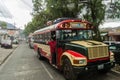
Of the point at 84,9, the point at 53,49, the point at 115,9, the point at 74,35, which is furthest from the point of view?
the point at 84,9

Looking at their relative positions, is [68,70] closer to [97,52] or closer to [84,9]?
[97,52]


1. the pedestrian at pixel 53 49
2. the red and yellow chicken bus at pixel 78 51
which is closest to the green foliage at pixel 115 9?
the red and yellow chicken bus at pixel 78 51

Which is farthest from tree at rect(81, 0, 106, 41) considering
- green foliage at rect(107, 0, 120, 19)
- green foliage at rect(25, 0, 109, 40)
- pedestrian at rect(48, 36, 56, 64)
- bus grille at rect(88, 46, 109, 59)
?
bus grille at rect(88, 46, 109, 59)

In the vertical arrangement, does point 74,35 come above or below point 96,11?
below

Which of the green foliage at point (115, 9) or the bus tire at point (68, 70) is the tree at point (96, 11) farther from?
the bus tire at point (68, 70)

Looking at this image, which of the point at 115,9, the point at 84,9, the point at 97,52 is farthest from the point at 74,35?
the point at 84,9

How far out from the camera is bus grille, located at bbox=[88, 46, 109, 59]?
343 inches

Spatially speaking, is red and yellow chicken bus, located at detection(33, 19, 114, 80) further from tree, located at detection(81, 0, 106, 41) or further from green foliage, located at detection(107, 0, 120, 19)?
green foliage, located at detection(107, 0, 120, 19)

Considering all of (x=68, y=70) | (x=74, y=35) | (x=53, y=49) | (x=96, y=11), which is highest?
(x=96, y=11)

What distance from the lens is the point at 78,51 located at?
9.08m

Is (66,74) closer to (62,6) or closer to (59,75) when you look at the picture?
(59,75)

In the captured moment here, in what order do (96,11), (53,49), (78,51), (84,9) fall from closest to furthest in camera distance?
(78,51) → (53,49) → (96,11) → (84,9)

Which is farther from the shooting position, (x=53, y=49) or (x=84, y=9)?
(x=84, y=9)

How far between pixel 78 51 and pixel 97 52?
824mm
